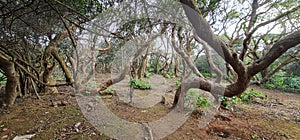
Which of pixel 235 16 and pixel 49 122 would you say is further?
pixel 235 16

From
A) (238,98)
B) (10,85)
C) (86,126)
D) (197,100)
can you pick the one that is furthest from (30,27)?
(238,98)

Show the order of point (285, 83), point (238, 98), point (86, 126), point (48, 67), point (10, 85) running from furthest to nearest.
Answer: point (285, 83), point (48, 67), point (238, 98), point (10, 85), point (86, 126)

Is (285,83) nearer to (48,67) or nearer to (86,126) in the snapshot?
(86,126)

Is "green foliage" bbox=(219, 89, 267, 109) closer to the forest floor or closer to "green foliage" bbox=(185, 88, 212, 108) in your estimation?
"green foliage" bbox=(185, 88, 212, 108)

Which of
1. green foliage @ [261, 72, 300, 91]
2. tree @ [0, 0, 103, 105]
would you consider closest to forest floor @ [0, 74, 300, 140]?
tree @ [0, 0, 103, 105]

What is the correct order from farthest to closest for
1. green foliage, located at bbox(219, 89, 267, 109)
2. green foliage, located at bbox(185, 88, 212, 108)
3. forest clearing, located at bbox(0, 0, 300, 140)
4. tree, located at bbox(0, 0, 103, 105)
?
green foliage, located at bbox(219, 89, 267, 109), green foliage, located at bbox(185, 88, 212, 108), tree, located at bbox(0, 0, 103, 105), forest clearing, located at bbox(0, 0, 300, 140)

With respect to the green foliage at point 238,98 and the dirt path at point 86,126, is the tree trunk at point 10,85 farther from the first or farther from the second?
the green foliage at point 238,98

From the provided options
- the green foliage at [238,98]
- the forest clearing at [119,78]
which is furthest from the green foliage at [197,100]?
the green foliage at [238,98]

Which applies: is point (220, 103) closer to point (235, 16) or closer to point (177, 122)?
point (177, 122)

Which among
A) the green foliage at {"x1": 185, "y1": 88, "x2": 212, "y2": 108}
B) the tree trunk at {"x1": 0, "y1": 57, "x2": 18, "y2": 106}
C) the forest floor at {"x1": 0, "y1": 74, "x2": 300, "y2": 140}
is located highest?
the tree trunk at {"x1": 0, "y1": 57, "x2": 18, "y2": 106}

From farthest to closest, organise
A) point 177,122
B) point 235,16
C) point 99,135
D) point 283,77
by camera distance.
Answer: point 283,77, point 235,16, point 177,122, point 99,135

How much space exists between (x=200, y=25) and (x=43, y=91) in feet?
13.7

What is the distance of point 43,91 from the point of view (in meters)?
3.92

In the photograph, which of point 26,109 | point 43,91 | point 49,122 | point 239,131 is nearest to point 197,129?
point 239,131
